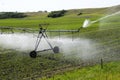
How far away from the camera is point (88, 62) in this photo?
25.7m

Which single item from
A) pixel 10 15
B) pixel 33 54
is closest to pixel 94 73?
pixel 33 54

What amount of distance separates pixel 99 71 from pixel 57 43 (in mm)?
15125

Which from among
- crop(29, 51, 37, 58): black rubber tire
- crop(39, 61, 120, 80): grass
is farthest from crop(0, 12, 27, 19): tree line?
crop(39, 61, 120, 80): grass

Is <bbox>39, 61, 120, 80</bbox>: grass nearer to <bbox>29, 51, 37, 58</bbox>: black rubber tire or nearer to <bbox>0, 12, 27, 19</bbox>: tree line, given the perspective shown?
<bbox>29, 51, 37, 58</bbox>: black rubber tire

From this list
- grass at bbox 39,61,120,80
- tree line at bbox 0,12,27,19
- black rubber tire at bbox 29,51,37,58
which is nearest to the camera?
grass at bbox 39,61,120,80

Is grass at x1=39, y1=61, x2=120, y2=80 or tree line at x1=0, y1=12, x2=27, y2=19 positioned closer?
grass at x1=39, y1=61, x2=120, y2=80

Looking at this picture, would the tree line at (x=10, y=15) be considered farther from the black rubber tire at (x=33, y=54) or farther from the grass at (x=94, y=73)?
the grass at (x=94, y=73)

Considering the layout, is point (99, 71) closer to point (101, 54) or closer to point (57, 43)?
point (101, 54)

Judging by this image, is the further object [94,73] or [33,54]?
[33,54]

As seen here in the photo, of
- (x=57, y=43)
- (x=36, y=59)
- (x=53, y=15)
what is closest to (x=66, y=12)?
(x=53, y=15)

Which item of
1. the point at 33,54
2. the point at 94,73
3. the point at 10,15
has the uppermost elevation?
the point at 10,15

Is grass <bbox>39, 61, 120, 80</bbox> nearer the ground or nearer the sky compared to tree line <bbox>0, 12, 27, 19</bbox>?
nearer the ground

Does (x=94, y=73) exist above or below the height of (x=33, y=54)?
below

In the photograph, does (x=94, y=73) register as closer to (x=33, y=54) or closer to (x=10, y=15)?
(x=33, y=54)
